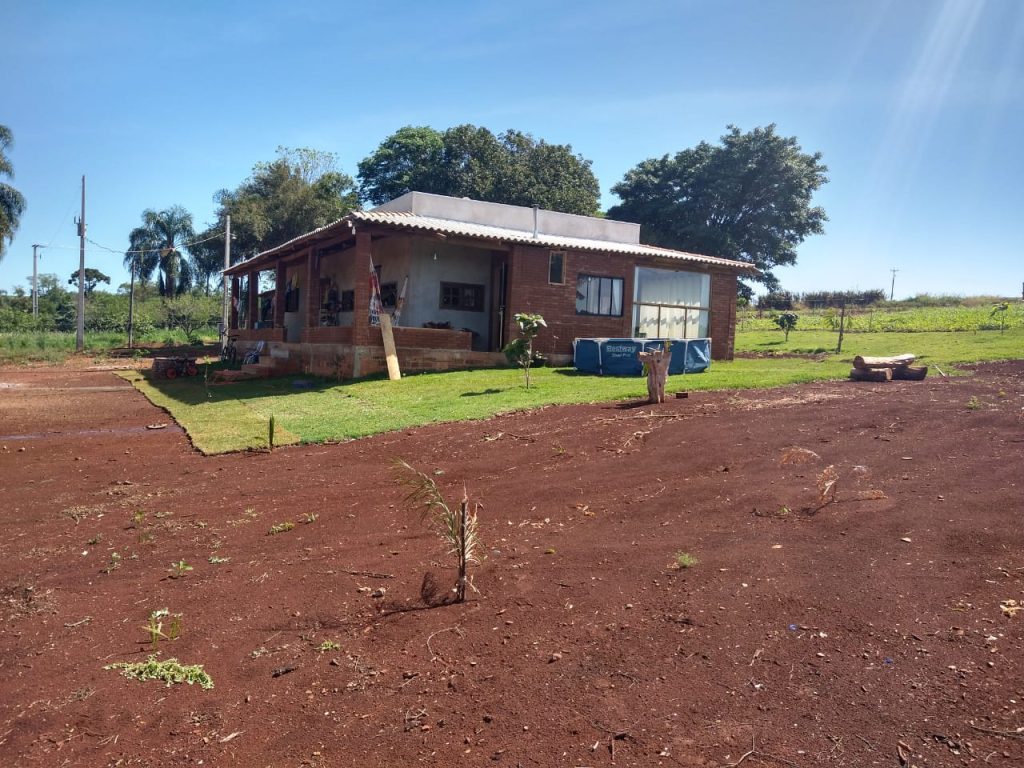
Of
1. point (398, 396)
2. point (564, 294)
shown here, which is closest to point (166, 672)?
point (398, 396)

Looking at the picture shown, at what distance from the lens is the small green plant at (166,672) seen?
4.11m

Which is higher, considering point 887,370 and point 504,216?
point 504,216

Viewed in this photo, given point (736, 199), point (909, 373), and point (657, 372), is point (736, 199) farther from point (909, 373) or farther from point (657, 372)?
point (657, 372)

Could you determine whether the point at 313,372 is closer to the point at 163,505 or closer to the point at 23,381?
the point at 23,381

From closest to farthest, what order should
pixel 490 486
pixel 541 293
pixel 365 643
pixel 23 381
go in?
1. pixel 365 643
2. pixel 490 486
3. pixel 541 293
4. pixel 23 381

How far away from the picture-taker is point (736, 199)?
41000 mm

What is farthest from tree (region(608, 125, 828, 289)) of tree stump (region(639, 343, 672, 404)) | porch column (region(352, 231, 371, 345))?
tree stump (region(639, 343, 672, 404))

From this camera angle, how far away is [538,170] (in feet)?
146

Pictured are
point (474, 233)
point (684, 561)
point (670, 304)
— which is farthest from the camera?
point (670, 304)

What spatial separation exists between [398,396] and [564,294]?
8.05 m

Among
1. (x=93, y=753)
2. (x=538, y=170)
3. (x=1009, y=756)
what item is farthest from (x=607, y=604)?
(x=538, y=170)

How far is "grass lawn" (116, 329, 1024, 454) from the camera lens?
12484mm

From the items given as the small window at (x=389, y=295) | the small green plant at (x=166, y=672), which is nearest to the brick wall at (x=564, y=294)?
the small window at (x=389, y=295)

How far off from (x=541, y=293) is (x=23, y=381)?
17865 mm
